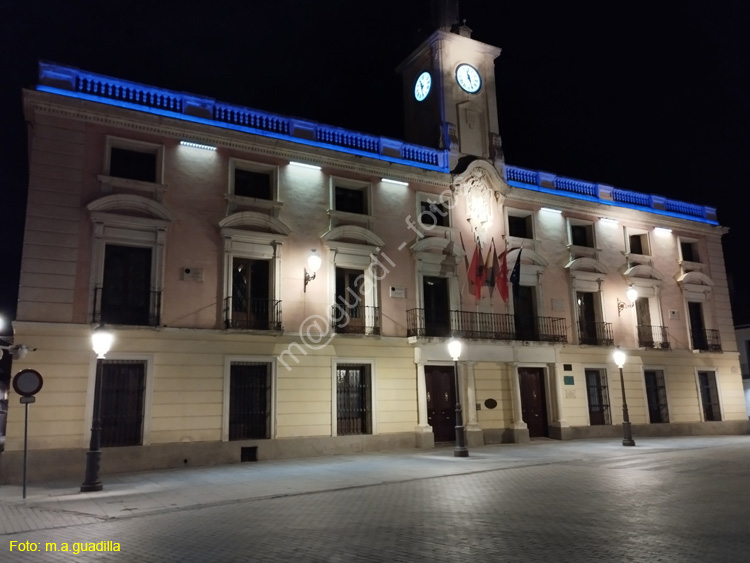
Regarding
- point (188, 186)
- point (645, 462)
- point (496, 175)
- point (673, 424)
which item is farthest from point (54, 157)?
point (673, 424)

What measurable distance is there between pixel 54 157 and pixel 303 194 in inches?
284

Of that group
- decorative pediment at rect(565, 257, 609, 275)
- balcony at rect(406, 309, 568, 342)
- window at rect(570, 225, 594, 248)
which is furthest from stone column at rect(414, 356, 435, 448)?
window at rect(570, 225, 594, 248)

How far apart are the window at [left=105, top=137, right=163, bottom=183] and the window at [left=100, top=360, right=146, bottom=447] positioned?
5418 millimetres

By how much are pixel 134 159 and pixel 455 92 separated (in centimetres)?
1302

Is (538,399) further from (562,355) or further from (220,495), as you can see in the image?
(220,495)

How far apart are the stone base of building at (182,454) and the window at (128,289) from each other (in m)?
3.49

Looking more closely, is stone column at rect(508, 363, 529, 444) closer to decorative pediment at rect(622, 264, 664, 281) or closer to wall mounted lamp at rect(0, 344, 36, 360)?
decorative pediment at rect(622, 264, 664, 281)

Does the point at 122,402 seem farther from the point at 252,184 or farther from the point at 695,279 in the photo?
the point at 695,279

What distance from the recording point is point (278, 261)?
18438 millimetres

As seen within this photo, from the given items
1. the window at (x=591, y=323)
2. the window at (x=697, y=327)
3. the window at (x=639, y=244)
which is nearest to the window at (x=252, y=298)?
the window at (x=591, y=323)

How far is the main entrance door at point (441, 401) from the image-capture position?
→ 20.8 metres

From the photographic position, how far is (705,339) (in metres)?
27.2

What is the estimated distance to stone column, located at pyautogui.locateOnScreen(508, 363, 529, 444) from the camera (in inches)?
844

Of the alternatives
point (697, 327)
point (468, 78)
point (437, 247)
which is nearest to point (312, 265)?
point (437, 247)
